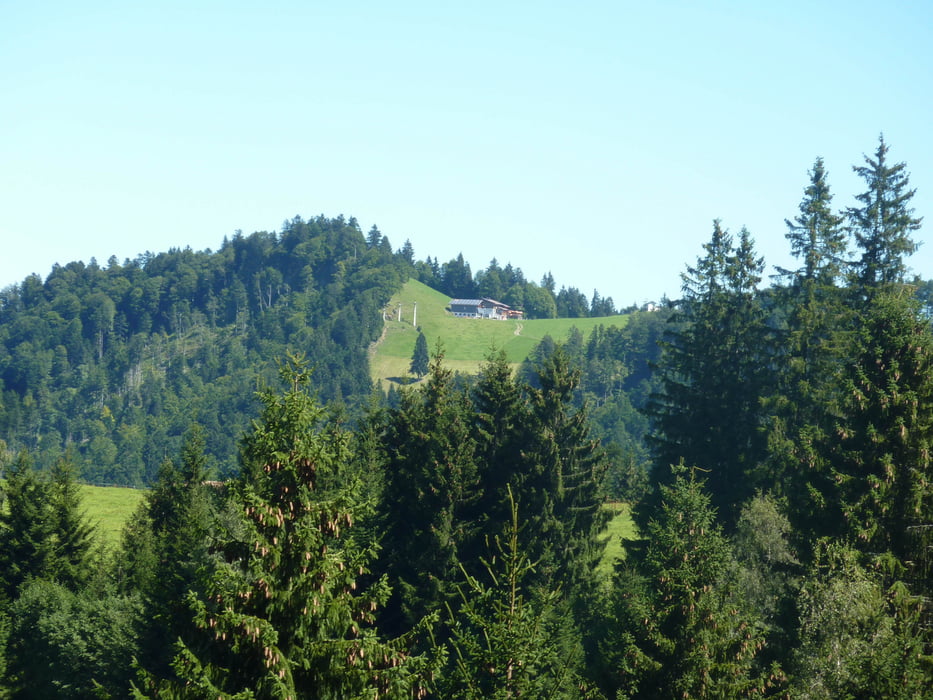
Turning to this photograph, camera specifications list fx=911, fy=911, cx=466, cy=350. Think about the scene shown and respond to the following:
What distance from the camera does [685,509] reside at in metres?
24.1

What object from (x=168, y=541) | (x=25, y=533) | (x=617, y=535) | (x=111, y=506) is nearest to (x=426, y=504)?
(x=168, y=541)

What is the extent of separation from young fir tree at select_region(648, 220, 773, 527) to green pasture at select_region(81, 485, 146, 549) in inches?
1597

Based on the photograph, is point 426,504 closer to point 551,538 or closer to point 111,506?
point 551,538

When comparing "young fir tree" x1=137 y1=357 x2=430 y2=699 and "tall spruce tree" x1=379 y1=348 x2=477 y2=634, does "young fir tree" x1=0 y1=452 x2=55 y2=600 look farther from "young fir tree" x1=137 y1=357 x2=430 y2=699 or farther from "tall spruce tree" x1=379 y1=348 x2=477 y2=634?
"young fir tree" x1=137 y1=357 x2=430 y2=699

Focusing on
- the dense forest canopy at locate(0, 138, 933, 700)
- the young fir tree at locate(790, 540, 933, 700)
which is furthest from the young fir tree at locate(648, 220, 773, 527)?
the young fir tree at locate(790, 540, 933, 700)

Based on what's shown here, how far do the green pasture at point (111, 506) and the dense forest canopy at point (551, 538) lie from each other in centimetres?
2194

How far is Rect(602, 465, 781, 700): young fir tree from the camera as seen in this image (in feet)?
66.7

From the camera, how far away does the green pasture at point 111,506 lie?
239 feet

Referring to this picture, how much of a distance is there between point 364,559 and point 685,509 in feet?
39.2

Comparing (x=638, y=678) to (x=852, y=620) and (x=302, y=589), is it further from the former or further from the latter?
(x=302, y=589)

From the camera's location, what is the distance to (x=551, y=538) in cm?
4438

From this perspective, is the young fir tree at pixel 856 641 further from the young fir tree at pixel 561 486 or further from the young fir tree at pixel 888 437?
the young fir tree at pixel 561 486

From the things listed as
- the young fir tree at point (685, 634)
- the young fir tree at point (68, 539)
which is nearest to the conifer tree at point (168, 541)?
the young fir tree at point (68, 539)

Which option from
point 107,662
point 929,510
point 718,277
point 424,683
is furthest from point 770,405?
point 424,683
